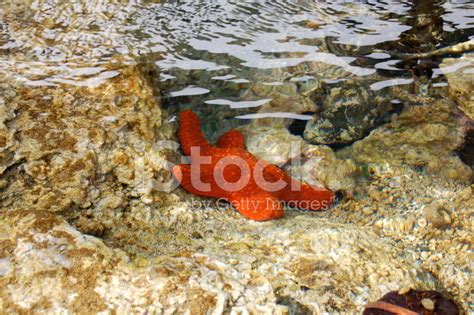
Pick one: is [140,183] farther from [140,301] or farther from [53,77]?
[53,77]

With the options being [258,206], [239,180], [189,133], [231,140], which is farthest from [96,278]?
[231,140]

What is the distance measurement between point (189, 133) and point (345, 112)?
5.40 ft

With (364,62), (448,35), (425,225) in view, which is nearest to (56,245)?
(425,225)

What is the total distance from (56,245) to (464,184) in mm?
3262

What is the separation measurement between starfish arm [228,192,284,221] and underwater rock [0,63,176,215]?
0.62 m

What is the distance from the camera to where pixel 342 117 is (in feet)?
13.5

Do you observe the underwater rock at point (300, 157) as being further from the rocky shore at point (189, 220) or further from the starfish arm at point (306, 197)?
the starfish arm at point (306, 197)

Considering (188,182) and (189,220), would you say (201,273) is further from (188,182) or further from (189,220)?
(188,182)

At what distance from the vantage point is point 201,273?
7.29 feet

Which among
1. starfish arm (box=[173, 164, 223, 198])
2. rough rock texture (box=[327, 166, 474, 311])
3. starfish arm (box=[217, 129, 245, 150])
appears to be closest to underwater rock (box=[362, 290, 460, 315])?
rough rock texture (box=[327, 166, 474, 311])

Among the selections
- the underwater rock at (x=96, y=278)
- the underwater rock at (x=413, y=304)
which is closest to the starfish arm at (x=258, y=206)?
the underwater rock at (x=96, y=278)

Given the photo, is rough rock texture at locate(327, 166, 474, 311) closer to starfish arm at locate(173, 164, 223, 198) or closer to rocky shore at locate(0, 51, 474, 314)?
rocky shore at locate(0, 51, 474, 314)

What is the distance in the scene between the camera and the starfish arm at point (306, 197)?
341cm

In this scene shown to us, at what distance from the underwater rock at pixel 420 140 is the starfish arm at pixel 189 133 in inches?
55.7
